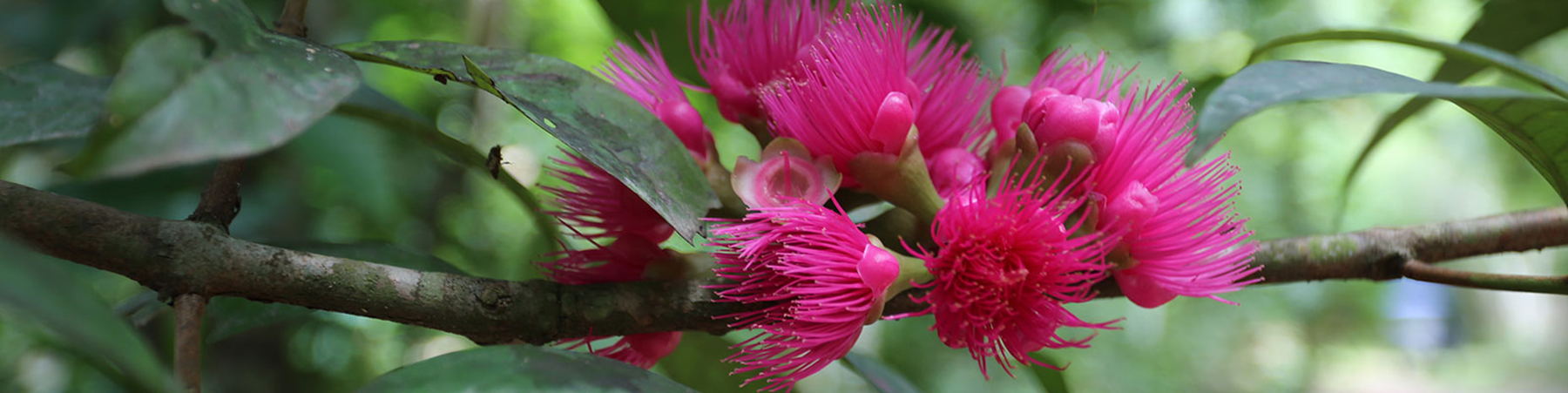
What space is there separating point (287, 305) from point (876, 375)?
0.35 meters

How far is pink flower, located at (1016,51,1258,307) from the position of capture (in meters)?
0.41

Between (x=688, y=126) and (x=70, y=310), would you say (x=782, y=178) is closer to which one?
(x=688, y=126)

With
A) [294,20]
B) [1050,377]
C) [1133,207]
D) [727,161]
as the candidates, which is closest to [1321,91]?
[1133,207]

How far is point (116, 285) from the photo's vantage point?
36.5 inches

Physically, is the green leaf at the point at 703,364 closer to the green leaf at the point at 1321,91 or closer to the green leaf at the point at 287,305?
the green leaf at the point at 287,305

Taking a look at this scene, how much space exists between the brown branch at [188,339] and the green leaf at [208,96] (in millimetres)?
104

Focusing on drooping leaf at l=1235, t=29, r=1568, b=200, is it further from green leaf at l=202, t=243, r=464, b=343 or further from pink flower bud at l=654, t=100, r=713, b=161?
green leaf at l=202, t=243, r=464, b=343

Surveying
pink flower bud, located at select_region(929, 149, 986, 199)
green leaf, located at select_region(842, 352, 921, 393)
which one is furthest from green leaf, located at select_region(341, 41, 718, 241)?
green leaf, located at select_region(842, 352, 921, 393)

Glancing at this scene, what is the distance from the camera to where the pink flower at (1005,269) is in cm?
39

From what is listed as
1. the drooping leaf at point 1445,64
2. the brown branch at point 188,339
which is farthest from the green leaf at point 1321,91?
the brown branch at point 188,339

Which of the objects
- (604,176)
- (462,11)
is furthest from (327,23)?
(604,176)

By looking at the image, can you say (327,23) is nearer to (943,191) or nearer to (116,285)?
(116,285)

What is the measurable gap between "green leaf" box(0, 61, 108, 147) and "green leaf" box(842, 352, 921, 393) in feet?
1.28

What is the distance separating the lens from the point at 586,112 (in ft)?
1.24
